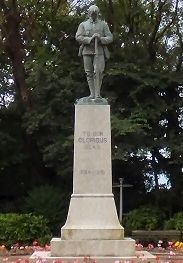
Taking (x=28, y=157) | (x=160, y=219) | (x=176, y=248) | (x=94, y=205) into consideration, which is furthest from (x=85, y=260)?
(x=28, y=157)

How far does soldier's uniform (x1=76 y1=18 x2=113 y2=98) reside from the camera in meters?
13.1

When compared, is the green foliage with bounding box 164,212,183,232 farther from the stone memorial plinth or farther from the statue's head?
the statue's head

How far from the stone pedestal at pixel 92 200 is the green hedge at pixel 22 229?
7604 mm

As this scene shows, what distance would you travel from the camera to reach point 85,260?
10180 mm

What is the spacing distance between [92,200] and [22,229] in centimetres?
835

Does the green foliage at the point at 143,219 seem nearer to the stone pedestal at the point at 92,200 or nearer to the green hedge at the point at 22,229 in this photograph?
the green hedge at the point at 22,229

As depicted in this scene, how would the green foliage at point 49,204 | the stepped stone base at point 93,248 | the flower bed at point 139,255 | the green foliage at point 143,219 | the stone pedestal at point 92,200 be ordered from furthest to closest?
the green foliage at point 49,204, the green foliage at point 143,219, the stone pedestal at point 92,200, the stepped stone base at point 93,248, the flower bed at point 139,255

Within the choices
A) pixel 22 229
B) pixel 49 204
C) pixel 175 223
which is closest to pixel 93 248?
pixel 22 229

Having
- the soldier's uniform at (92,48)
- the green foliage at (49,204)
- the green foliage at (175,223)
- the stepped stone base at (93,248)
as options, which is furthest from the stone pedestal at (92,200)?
the green foliage at (49,204)

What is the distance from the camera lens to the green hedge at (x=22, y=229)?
2006cm

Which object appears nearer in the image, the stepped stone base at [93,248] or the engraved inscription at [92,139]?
the stepped stone base at [93,248]

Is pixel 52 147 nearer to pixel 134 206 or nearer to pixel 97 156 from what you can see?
pixel 134 206

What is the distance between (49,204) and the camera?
22.7m

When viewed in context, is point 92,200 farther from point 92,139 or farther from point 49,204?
point 49,204
